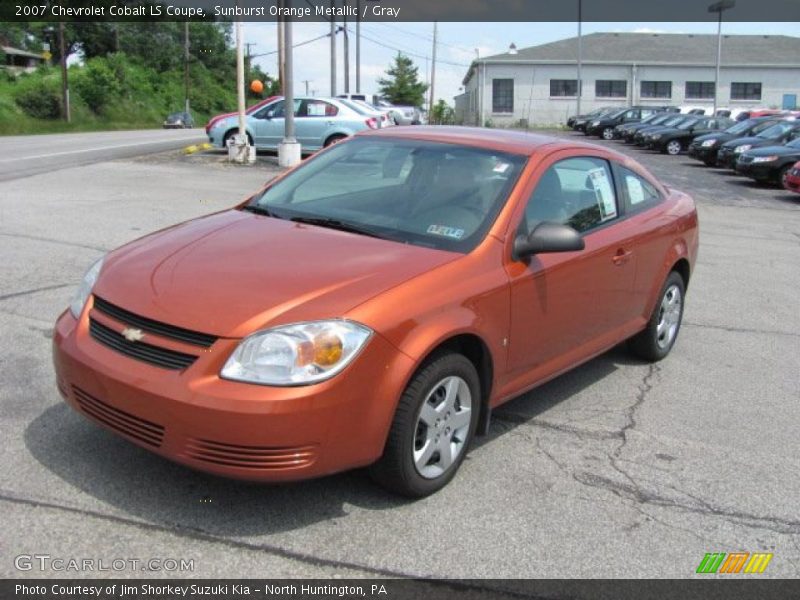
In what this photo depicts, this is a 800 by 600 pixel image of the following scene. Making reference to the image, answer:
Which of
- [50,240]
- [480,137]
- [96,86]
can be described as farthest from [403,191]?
[96,86]

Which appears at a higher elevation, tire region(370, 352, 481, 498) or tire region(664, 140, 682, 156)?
tire region(664, 140, 682, 156)

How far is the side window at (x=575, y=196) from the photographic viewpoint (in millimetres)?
4531

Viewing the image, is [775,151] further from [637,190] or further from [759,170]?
[637,190]

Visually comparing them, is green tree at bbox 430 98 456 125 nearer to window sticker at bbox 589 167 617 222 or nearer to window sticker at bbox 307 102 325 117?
window sticker at bbox 307 102 325 117

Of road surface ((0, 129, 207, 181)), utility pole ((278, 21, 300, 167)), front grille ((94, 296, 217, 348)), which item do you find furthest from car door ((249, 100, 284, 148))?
front grille ((94, 296, 217, 348))

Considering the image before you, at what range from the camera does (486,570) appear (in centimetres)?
321

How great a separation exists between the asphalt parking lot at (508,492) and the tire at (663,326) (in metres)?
0.12

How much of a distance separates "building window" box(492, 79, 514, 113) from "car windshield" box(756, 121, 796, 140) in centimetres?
3534

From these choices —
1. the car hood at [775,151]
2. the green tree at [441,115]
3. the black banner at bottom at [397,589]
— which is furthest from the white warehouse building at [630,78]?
the black banner at bottom at [397,589]

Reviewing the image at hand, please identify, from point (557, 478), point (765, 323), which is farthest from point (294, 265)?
point (765, 323)

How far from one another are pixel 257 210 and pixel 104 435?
1480 mm

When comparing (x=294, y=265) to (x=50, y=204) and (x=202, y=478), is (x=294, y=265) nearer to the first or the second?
(x=202, y=478)

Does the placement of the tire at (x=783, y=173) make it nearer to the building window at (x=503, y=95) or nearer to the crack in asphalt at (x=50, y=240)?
the crack in asphalt at (x=50, y=240)

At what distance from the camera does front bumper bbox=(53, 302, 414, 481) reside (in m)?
3.16
